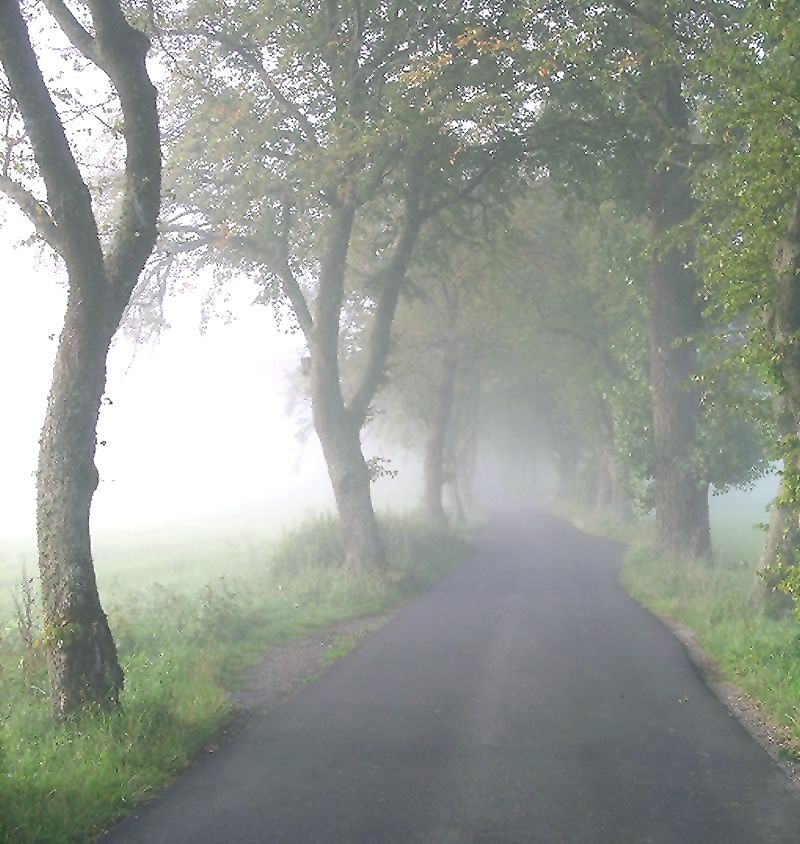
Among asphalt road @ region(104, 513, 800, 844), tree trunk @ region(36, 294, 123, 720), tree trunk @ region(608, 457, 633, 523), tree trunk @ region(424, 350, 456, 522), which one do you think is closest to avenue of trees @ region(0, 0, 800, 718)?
tree trunk @ region(36, 294, 123, 720)

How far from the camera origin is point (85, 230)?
28.8 ft

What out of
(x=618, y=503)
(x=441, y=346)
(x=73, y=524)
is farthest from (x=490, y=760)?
(x=618, y=503)

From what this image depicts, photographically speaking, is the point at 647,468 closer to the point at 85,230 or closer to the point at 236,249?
the point at 236,249

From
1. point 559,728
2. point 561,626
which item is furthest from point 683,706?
point 561,626

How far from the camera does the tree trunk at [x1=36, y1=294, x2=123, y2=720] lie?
815cm

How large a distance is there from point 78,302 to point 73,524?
7.08 ft

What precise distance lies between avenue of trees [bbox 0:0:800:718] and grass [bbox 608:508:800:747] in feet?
3.11

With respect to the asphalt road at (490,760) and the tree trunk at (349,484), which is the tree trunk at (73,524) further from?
the tree trunk at (349,484)

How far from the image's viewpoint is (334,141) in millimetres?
17484

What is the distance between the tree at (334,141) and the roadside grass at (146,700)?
388 cm

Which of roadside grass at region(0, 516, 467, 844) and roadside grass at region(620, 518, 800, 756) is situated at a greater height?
roadside grass at region(0, 516, 467, 844)

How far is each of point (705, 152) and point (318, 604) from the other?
36.8 ft

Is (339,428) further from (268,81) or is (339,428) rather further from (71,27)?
(71,27)

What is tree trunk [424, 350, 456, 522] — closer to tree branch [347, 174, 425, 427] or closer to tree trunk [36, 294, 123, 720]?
tree branch [347, 174, 425, 427]
